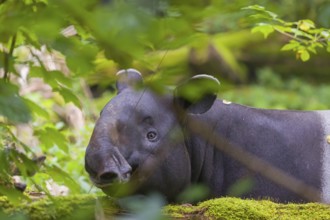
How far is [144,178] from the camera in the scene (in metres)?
3.43

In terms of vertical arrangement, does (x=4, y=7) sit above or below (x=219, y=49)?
above

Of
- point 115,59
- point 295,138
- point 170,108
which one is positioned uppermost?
point 115,59

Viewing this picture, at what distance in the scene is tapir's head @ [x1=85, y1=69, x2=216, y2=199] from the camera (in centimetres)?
318

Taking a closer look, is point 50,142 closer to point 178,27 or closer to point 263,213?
point 263,213

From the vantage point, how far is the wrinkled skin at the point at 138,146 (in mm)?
3178

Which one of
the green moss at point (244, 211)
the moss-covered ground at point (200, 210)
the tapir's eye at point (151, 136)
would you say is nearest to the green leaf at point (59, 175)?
the moss-covered ground at point (200, 210)

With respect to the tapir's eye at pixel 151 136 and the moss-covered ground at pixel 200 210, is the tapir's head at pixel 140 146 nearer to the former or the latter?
the tapir's eye at pixel 151 136

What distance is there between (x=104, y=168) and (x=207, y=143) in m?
0.91

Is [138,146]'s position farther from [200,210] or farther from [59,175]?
[59,175]

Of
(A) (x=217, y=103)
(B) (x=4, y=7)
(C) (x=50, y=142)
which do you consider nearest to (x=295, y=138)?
(A) (x=217, y=103)

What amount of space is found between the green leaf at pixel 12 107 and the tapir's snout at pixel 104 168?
5.36 ft

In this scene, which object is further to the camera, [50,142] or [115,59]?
[50,142]

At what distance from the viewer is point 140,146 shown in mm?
3441

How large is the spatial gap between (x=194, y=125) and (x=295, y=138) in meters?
0.54
